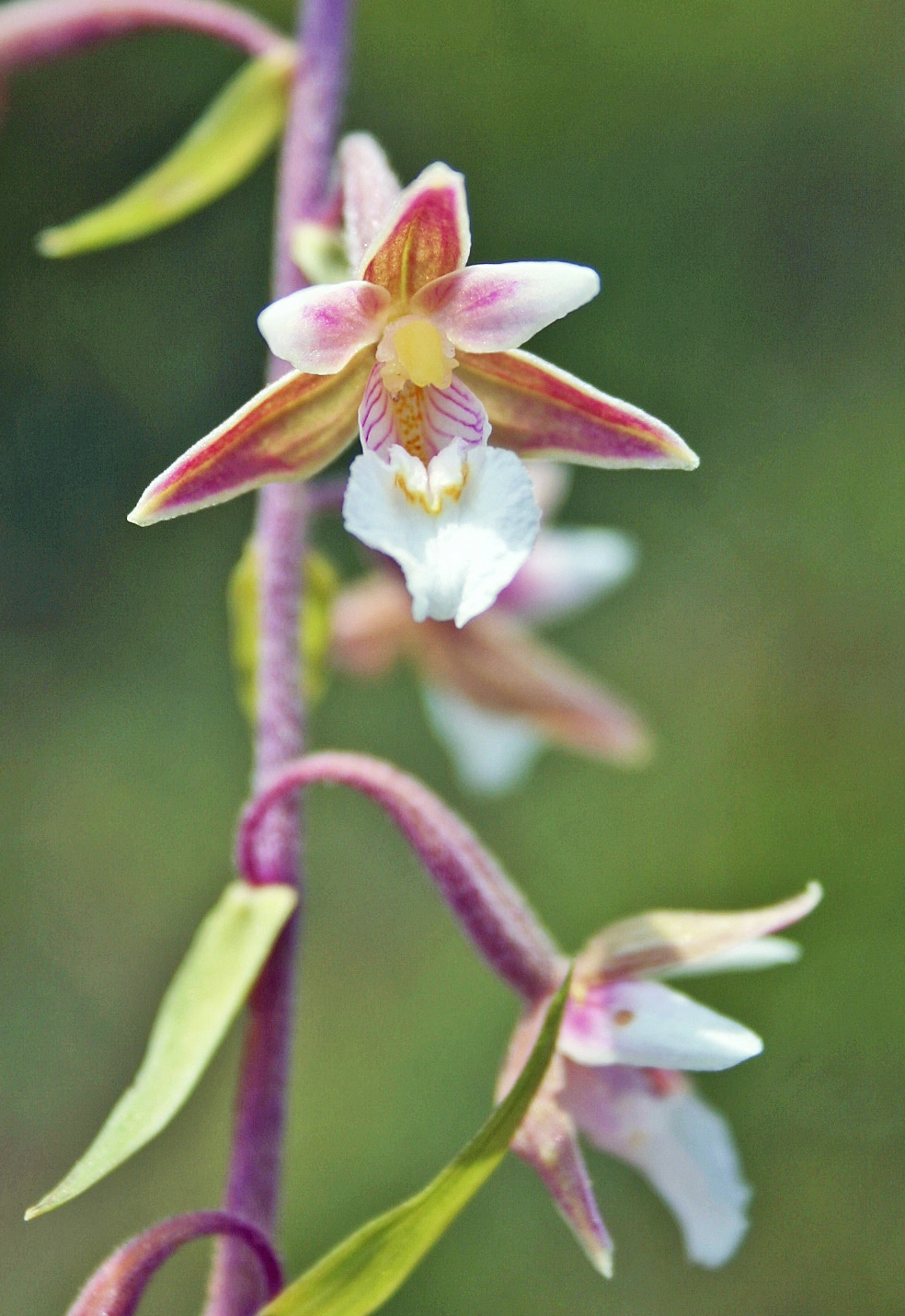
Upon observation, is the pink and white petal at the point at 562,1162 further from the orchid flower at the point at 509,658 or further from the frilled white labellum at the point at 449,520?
the orchid flower at the point at 509,658

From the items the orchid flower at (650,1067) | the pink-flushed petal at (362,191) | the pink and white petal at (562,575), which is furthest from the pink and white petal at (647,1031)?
the pink and white petal at (562,575)

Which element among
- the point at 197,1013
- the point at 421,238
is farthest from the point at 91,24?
the point at 197,1013

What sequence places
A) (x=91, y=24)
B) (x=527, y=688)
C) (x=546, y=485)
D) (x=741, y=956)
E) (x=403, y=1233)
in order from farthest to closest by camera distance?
(x=546, y=485), (x=527, y=688), (x=91, y=24), (x=741, y=956), (x=403, y=1233)

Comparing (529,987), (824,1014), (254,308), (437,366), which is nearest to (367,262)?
(437,366)

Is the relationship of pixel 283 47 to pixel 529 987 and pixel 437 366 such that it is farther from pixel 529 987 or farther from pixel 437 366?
pixel 529 987

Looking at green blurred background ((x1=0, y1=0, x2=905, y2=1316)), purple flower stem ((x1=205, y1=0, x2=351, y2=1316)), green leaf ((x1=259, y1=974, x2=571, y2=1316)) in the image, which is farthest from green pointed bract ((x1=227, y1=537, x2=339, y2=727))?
green blurred background ((x1=0, y1=0, x2=905, y2=1316))

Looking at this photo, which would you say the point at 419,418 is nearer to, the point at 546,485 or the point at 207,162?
the point at 207,162

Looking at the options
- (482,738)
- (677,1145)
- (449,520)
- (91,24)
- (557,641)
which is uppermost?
(91,24)
